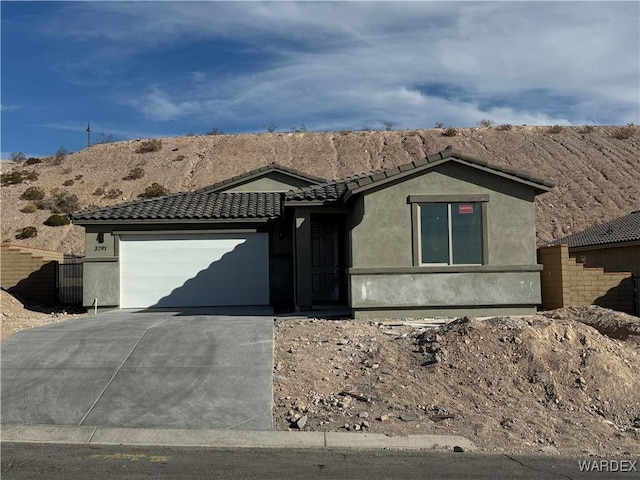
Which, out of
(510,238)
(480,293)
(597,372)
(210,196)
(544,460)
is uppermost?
(210,196)

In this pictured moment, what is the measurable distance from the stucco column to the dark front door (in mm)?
1232

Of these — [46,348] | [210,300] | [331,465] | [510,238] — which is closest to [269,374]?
[331,465]

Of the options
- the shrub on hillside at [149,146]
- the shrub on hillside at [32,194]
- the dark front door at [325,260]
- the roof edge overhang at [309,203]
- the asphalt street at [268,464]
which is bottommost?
the asphalt street at [268,464]

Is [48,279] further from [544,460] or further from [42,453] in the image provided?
[544,460]

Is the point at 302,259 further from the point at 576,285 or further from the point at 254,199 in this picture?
the point at 576,285

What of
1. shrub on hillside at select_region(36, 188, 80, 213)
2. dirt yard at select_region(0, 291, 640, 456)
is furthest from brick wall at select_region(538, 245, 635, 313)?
shrub on hillside at select_region(36, 188, 80, 213)

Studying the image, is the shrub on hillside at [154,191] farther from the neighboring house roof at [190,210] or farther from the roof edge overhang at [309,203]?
the roof edge overhang at [309,203]

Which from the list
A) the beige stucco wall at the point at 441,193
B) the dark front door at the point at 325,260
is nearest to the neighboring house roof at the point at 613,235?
the beige stucco wall at the point at 441,193

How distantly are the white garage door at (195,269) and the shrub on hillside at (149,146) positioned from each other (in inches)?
1669

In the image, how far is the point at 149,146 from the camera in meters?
62.0

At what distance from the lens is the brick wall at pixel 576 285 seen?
17875 mm

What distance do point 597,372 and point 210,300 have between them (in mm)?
12925

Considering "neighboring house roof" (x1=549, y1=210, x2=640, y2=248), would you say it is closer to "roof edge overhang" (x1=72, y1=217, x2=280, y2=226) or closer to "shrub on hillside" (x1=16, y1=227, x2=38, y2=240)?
"roof edge overhang" (x1=72, y1=217, x2=280, y2=226)

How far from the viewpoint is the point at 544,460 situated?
8500 millimetres
